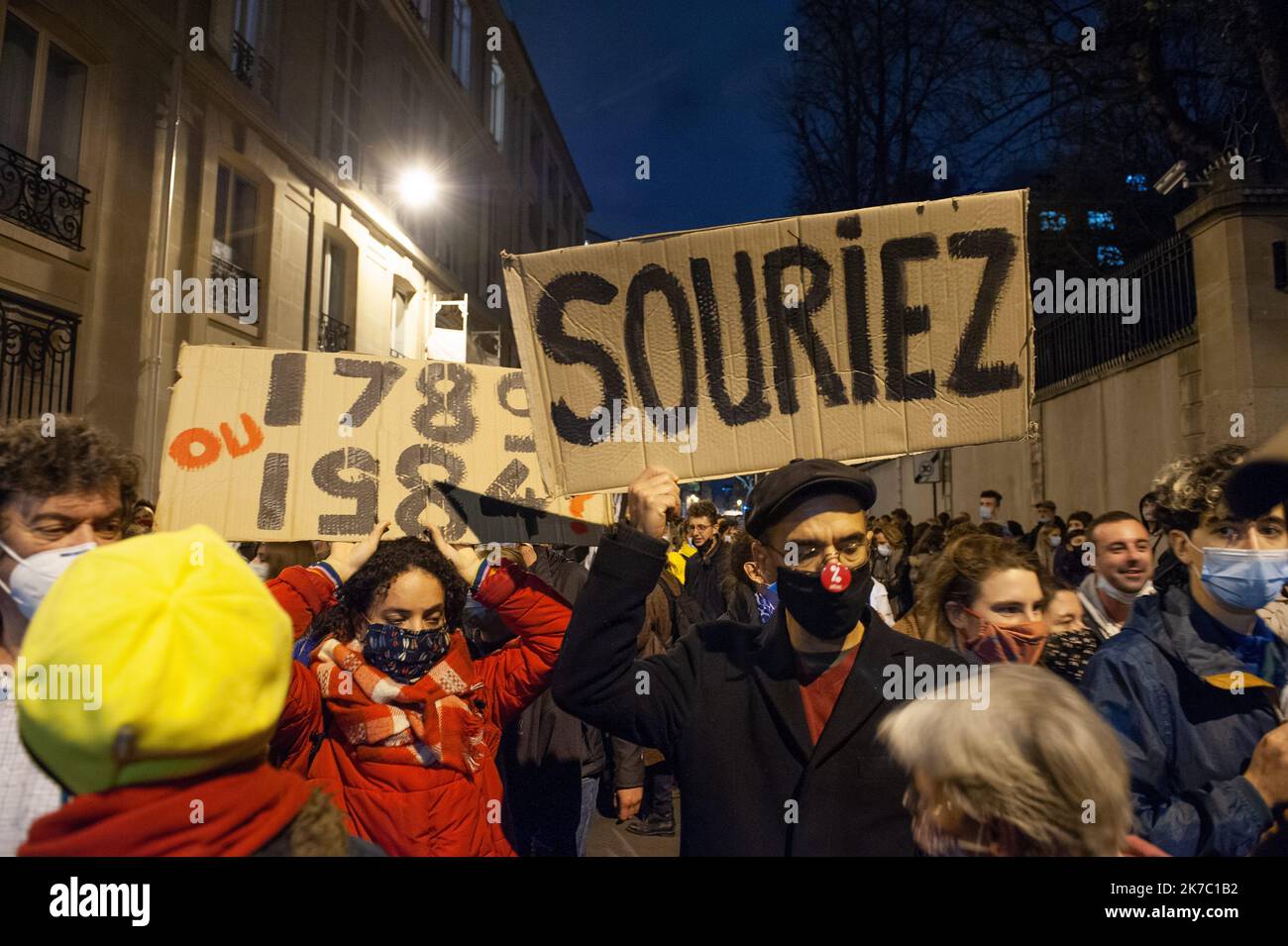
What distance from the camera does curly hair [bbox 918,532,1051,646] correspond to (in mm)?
2975

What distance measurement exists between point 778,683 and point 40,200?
10270 mm

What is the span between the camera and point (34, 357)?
29.6 ft

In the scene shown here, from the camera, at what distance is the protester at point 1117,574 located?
145 inches

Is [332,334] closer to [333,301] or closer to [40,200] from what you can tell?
[333,301]

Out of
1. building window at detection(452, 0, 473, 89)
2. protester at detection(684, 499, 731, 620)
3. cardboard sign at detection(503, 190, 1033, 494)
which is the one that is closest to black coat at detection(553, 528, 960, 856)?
cardboard sign at detection(503, 190, 1033, 494)

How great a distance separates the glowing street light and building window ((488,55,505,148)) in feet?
22.0

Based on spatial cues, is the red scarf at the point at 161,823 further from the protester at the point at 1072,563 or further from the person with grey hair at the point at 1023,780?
the protester at the point at 1072,563

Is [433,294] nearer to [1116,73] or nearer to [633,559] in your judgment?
[1116,73]

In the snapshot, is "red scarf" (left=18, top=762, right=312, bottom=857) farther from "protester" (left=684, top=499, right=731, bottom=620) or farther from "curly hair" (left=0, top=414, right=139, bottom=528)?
"protester" (left=684, top=499, right=731, bottom=620)

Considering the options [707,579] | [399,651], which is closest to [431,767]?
[399,651]

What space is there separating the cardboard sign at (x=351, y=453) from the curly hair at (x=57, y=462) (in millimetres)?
879

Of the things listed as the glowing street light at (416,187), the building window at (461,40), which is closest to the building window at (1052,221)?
the glowing street light at (416,187)

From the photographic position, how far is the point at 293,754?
2.46 meters

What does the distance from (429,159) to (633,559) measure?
69.1 ft
